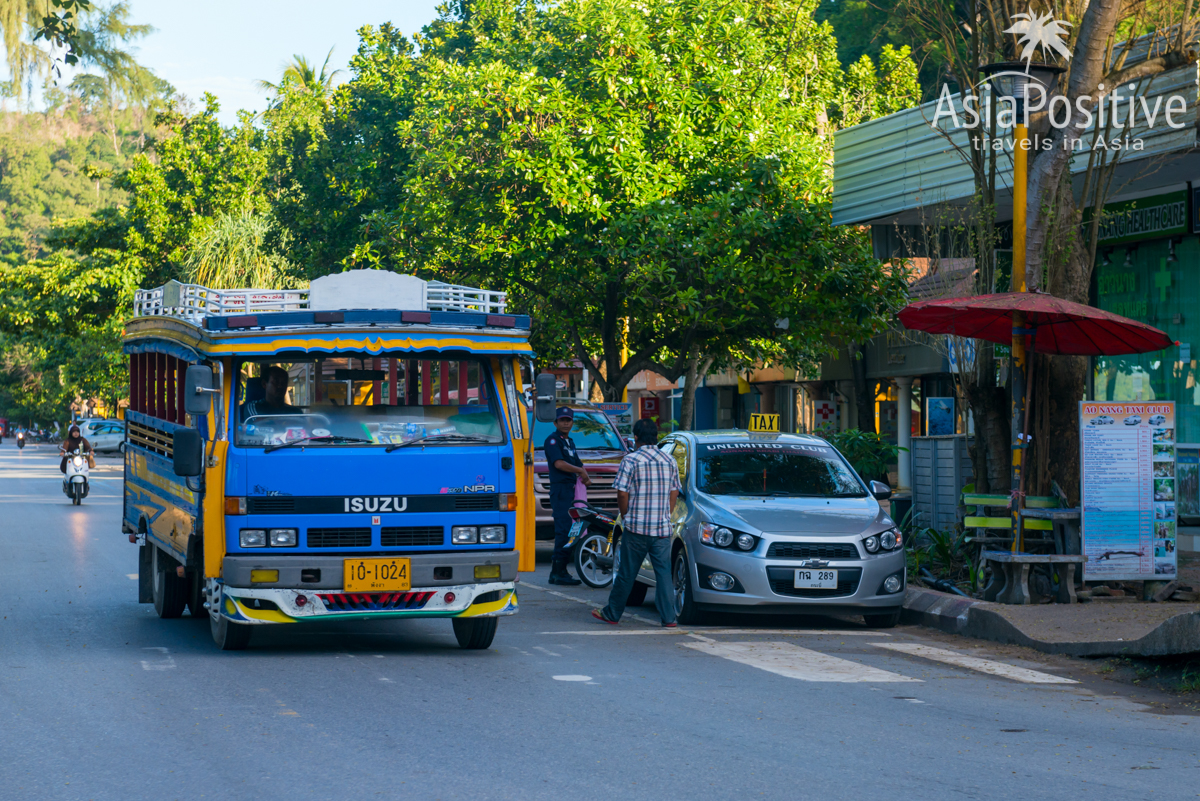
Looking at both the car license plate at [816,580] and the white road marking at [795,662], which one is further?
the car license plate at [816,580]

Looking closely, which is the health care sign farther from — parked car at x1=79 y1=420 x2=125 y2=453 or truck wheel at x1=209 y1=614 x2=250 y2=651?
parked car at x1=79 y1=420 x2=125 y2=453

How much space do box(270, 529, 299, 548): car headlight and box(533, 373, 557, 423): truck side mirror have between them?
210 cm

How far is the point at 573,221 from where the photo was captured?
987 inches

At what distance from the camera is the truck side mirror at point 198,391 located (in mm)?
9641

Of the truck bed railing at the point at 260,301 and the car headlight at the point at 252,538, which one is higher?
the truck bed railing at the point at 260,301

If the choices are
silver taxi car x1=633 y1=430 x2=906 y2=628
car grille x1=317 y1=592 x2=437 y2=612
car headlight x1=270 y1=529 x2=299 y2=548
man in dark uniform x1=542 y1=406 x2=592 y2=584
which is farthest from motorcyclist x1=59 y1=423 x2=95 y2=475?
car grille x1=317 y1=592 x2=437 y2=612

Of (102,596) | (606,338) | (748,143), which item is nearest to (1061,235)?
(102,596)

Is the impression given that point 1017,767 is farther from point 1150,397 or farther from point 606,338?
point 606,338

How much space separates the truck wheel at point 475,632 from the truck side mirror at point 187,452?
7.30ft

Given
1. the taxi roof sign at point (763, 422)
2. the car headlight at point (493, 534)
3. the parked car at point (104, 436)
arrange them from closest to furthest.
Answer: the car headlight at point (493, 534) → the taxi roof sign at point (763, 422) → the parked car at point (104, 436)

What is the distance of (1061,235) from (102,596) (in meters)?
10.1

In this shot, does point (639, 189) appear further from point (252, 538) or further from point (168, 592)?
point (252, 538)

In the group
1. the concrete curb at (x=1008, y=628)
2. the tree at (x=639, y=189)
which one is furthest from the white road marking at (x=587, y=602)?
the tree at (x=639, y=189)

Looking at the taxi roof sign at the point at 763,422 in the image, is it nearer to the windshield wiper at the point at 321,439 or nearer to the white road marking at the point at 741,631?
the white road marking at the point at 741,631
